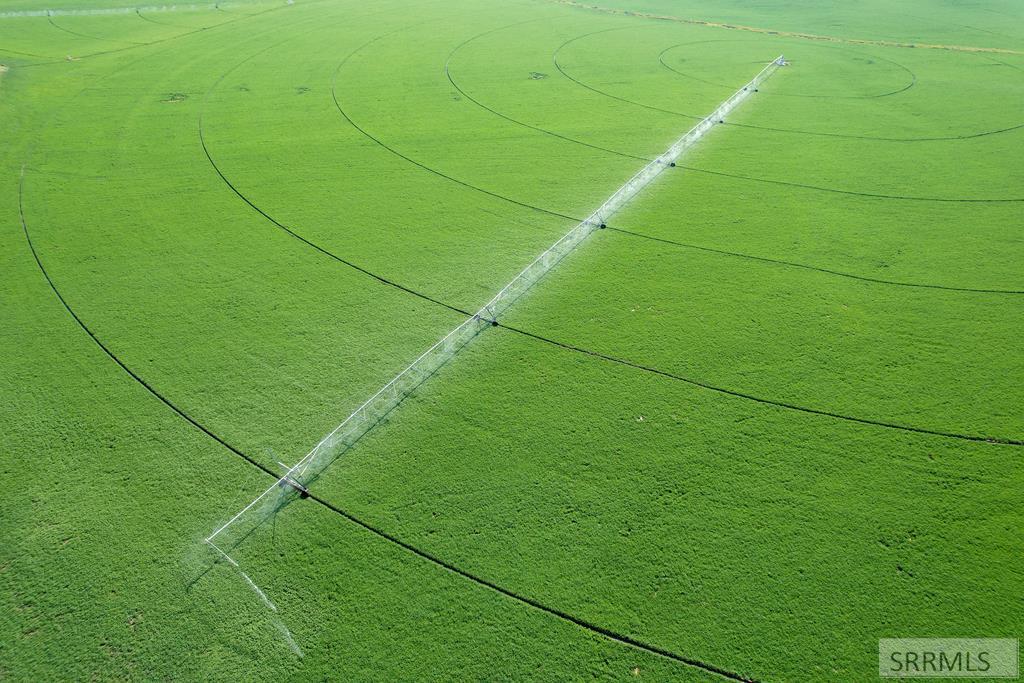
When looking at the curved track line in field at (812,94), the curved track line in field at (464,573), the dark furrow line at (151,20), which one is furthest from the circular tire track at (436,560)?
the dark furrow line at (151,20)

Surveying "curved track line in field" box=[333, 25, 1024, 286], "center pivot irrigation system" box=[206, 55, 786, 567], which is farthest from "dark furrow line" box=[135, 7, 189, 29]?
"center pivot irrigation system" box=[206, 55, 786, 567]

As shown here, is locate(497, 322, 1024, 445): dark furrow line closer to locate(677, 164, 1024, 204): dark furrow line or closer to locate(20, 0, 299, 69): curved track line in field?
locate(677, 164, 1024, 204): dark furrow line

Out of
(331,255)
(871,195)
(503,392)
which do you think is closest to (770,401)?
(503,392)

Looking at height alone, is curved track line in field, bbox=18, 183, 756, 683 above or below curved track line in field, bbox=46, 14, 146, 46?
below

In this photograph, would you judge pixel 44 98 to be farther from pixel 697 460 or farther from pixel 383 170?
pixel 697 460

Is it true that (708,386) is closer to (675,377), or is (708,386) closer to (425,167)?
(675,377)

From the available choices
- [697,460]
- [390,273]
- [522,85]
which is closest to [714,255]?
[697,460]

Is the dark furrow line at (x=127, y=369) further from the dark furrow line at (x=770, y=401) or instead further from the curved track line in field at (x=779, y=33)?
the curved track line in field at (x=779, y=33)
